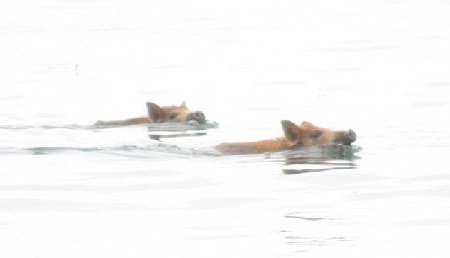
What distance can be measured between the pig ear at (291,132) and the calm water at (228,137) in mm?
272

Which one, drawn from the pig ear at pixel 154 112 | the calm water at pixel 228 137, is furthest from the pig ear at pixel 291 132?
the pig ear at pixel 154 112

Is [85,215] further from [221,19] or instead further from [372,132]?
[221,19]

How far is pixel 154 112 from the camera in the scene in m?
25.5

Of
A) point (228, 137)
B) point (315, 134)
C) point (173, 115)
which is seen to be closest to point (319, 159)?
point (315, 134)

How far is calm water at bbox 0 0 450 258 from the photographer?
14859 mm

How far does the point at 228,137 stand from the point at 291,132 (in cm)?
Result: 376

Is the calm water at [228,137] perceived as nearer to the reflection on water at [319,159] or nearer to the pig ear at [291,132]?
the reflection on water at [319,159]

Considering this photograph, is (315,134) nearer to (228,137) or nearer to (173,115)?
(228,137)

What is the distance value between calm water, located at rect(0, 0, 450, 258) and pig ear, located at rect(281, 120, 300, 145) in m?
0.27

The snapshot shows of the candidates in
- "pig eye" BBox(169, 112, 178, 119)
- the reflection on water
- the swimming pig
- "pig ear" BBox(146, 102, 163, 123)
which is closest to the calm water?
the reflection on water

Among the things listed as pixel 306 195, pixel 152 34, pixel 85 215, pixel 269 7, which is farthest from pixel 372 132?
pixel 269 7

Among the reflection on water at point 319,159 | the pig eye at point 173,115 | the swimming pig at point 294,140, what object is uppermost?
the pig eye at point 173,115

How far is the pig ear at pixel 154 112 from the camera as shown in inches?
1000

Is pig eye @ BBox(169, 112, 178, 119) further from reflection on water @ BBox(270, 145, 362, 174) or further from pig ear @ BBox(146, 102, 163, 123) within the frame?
reflection on water @ BBox(270, 145, 362, 174)
